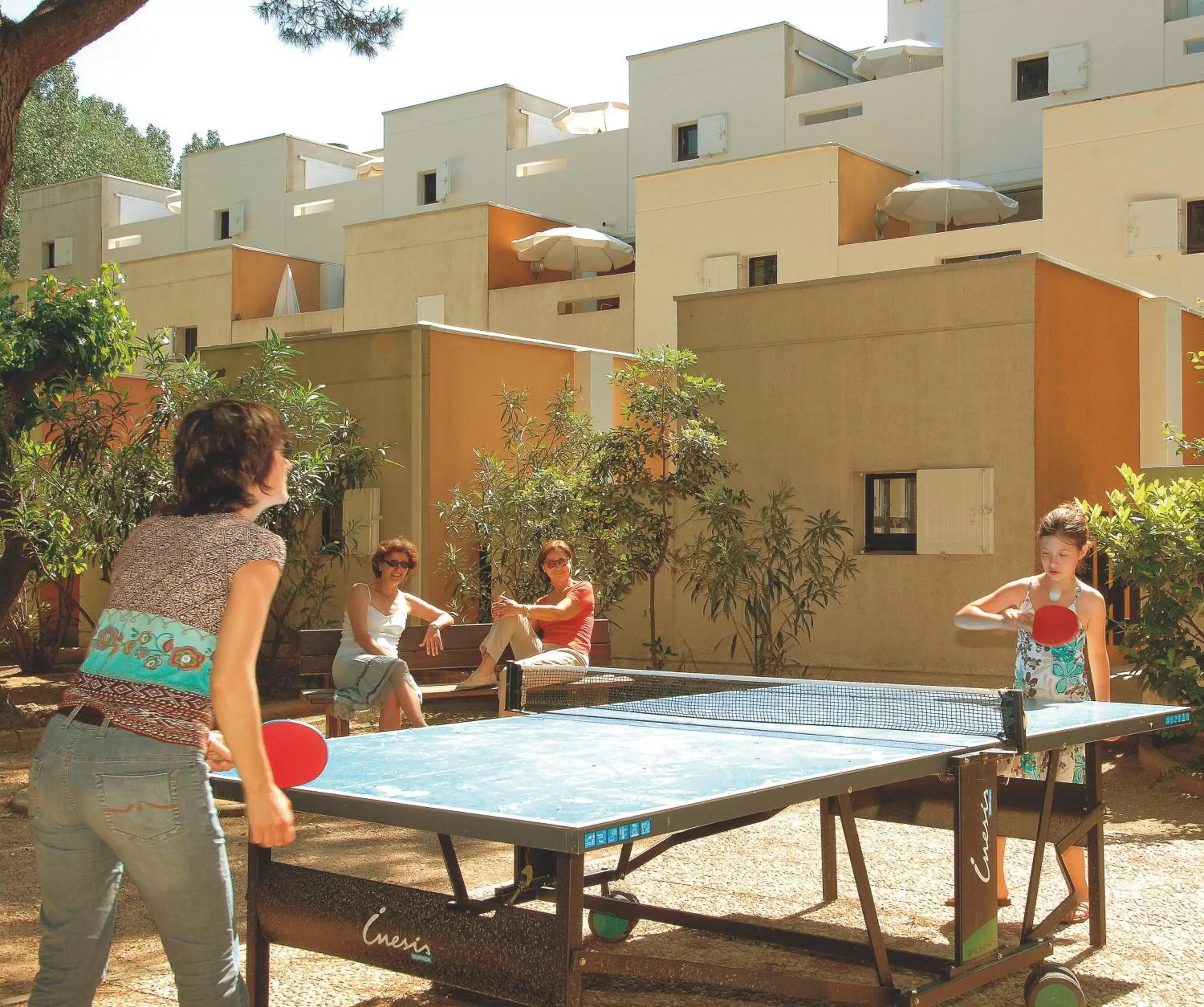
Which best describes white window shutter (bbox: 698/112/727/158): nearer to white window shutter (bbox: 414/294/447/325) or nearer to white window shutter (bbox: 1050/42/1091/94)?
white window shutter (bbox: 414/294/447/325)

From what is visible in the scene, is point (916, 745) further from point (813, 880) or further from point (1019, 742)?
point (813, 880)

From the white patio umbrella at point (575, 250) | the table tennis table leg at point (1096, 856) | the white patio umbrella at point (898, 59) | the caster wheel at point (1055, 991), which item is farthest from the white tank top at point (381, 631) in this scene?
the white patio umbrella at point (898, 59)

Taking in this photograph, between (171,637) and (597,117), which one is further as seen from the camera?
(597,117)

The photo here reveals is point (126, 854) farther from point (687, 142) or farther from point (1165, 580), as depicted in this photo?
point (687, 142)

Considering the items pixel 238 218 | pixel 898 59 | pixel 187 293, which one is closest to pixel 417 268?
pixel 187 293

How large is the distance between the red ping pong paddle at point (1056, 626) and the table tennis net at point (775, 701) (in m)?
0.40

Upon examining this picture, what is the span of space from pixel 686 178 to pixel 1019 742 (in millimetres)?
21888

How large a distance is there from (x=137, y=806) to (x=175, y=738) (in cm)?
17

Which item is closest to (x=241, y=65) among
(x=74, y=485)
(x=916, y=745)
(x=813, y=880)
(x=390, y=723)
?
(x=74, y=485)

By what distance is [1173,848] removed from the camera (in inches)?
299

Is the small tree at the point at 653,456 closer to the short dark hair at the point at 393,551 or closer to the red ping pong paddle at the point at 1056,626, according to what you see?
the short dark hair at the point at 393,551

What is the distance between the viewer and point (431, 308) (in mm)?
30188

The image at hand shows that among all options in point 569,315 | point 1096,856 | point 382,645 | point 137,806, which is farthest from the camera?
point 569,315

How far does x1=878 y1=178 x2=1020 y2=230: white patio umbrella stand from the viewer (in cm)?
2377
